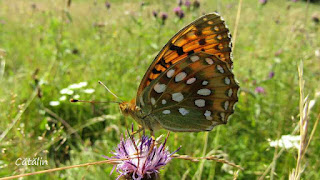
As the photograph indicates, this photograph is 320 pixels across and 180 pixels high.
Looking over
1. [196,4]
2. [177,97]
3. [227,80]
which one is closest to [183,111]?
[177,97]

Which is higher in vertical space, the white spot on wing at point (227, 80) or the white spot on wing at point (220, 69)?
the white spot on wing at point (220, 69)

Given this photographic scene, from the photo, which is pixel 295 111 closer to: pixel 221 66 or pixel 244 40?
pixel 221 66

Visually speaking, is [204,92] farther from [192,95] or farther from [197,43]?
[197,43]

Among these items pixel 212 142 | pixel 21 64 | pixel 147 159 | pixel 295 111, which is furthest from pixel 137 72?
pixel 21 64

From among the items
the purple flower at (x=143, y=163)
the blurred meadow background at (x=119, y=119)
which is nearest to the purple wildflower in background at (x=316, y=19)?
the blurred meadow background at (x=119, y=119)

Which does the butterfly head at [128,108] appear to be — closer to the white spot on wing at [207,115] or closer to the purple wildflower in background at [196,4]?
the white spot on wing at [207,115]

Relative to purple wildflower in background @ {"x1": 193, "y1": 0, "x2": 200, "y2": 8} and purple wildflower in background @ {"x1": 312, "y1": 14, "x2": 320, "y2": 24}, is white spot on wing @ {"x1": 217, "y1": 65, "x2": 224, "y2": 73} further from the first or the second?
purple wildflower in background @ {"x1": 312, "y1": 14, "x2": 320, "y2": 24}

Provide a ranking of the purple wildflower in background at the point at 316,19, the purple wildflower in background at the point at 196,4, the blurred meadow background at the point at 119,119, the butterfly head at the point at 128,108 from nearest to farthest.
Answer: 1. the butterfly head at the point at 128,108
2. the blurred meadow background at the point at 119,119
3. the purple wildflower in background at the point at 196,4
4. the purple wildflower in background at the point at 316,19
